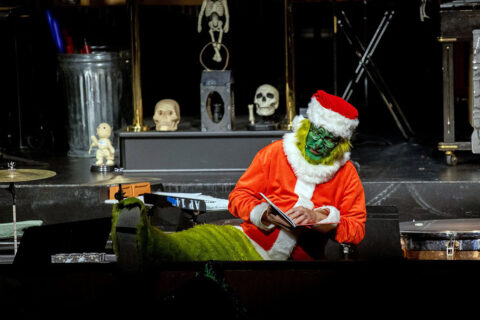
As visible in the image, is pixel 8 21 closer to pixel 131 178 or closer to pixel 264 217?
pixel 131 178

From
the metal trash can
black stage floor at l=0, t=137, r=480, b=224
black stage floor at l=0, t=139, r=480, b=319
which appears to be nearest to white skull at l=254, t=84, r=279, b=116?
black stage floor at l=0, t=137, r=480, b=224

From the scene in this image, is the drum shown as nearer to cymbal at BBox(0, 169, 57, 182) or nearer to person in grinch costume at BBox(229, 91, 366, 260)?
person in grinch costume at BBox(229, 91, 366, 260)

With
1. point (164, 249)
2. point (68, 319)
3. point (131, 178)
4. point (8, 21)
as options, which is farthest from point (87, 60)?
point (68, 319)

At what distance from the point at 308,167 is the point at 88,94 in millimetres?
3692

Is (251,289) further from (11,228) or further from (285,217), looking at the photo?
(11,228)

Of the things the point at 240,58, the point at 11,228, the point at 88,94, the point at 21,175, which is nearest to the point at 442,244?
the point at 21,175

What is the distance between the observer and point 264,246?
384 centimetres

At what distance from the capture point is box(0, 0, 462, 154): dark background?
7.92m

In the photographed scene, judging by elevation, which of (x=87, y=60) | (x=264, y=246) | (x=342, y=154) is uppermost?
(x=87, y=60)

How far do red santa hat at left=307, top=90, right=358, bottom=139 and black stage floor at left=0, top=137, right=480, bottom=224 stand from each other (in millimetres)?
1680

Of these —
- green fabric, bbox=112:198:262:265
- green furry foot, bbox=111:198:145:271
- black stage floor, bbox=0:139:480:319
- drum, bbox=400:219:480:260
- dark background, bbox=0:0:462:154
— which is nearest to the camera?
black stage floor, bbox=0:139:480:319

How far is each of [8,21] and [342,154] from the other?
4.74 metres

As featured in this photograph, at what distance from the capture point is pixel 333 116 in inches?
152

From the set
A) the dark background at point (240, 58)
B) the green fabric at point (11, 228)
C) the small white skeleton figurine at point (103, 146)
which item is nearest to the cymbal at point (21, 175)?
the green fabric at point (11, 228)
